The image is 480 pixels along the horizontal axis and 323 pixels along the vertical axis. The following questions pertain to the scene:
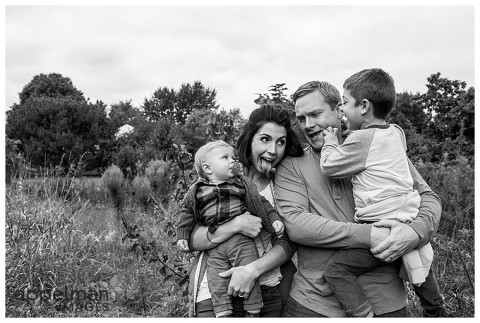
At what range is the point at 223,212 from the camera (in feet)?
7.63

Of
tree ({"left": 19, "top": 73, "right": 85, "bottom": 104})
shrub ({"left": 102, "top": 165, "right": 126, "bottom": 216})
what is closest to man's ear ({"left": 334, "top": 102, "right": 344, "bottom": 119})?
shrub ({"left": 102, "top": 165, "right": 126, "bottom": 216})

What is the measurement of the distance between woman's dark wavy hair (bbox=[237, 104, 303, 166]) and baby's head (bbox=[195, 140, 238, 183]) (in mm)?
79

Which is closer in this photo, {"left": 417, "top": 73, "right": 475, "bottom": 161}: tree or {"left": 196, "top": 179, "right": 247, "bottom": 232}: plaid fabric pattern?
{"left": 196, "top": 179, "right": 247, "bottom": 232}: plaid fabric pattern

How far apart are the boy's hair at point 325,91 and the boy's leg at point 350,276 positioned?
78cm

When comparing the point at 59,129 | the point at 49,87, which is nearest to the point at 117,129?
the point at 59,129

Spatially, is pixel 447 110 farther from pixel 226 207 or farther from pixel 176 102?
pixel 176 102

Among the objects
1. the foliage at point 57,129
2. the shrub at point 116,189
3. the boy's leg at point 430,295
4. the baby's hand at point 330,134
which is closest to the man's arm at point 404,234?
the boy's leg at point 430,295

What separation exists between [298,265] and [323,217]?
302 mm

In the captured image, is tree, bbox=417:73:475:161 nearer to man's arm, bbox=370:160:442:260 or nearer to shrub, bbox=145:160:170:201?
shrub, bbox=145:160:170:201

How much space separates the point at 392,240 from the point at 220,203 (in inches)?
33.7

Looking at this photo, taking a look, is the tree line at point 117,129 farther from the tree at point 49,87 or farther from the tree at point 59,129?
the tree at point 49,87

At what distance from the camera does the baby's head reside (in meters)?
2.40

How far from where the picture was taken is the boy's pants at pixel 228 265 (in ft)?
7.18
